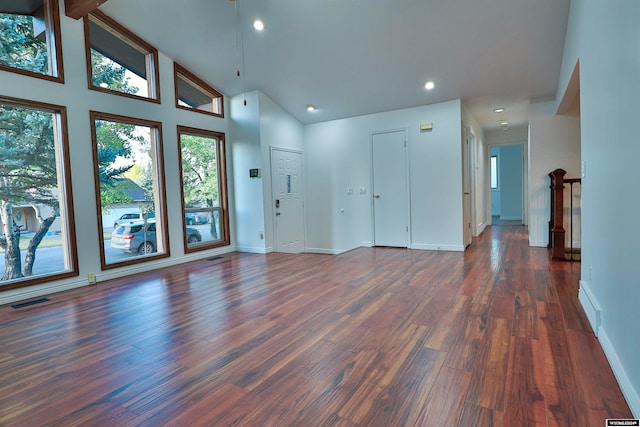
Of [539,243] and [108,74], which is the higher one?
[108,74]

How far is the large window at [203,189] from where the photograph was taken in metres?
5.56

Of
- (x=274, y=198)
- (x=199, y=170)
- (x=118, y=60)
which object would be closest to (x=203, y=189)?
(x=199, y=170)

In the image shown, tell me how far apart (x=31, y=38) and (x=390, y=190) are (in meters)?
5.29

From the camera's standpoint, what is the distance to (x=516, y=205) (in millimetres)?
10414

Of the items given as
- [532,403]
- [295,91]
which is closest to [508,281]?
[532,403]

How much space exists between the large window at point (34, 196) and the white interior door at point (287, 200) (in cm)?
310

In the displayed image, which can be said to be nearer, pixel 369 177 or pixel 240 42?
pixel 240 42

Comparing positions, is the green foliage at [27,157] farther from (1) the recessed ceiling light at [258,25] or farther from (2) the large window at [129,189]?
(1) the recessed ceiling light at [258,25]

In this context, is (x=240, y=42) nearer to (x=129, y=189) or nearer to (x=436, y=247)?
(x=129, y=189)

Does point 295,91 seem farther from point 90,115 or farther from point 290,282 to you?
point 290,282

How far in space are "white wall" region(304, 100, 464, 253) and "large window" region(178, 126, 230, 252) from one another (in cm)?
176

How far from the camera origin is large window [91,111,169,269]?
4449mm

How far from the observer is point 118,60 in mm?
4637

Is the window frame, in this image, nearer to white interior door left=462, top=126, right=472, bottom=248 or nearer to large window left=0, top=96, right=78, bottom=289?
large window left=0, top=96, right=78, bottom=289
